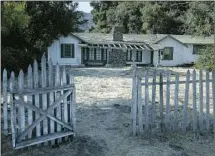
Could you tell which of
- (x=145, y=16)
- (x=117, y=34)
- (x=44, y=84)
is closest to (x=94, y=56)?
(x=117, y=34)

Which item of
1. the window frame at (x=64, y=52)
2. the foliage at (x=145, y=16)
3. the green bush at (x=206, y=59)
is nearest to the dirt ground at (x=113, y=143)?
the green bush at (x=206, y=59)

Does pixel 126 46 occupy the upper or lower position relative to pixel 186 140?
upper

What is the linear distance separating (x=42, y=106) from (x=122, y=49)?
85.7 ft

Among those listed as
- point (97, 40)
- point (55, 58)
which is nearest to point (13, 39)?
point (55, 58)

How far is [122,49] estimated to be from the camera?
32.3m

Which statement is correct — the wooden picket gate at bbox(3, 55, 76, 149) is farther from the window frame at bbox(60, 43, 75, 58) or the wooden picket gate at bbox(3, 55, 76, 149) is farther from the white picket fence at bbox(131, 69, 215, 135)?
the window frame at bbox(60, 43, 75, 58)

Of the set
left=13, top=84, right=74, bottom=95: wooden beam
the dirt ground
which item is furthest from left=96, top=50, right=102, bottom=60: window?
left=13, top=84, right=74, bottom=95: wooden beam

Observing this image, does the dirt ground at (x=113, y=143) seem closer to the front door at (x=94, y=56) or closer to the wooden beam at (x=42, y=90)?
the wooden beam at (x=42, y=90)

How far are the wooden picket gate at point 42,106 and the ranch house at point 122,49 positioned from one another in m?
24.1

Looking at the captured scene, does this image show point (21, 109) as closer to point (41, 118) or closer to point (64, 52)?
point (41, 118)

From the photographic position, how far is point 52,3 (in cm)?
2509

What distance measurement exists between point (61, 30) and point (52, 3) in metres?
2.23

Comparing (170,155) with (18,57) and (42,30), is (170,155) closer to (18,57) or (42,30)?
(18,57)

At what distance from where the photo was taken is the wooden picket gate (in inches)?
246
